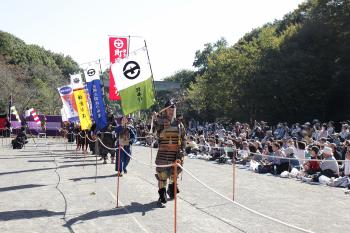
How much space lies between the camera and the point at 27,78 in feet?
190

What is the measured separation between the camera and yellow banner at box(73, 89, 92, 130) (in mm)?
17297

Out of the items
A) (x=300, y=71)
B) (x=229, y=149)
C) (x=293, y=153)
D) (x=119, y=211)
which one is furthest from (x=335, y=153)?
(x=300, y=71)

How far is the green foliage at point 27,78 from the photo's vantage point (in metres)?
50.6

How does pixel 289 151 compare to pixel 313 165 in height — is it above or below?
above

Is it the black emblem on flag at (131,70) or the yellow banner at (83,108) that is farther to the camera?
the yellow banner at (83,108)

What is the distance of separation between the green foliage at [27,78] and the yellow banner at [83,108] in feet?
114

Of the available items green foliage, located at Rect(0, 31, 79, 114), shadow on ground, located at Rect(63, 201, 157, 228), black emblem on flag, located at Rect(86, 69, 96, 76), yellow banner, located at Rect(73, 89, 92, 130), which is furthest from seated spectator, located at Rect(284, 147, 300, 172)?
green foliage, located at Rect(0, 31, 79, 114)

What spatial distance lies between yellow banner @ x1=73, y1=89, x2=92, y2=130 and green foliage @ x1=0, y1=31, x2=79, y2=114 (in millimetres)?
34764

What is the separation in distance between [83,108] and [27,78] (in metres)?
43.8

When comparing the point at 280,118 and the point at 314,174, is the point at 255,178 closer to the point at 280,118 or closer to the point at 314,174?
the point at 314,174

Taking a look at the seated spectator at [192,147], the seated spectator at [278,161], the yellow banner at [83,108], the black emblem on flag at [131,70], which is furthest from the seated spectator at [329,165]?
the seated spectator at [192,147]

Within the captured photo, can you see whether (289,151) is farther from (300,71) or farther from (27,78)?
(27,78)

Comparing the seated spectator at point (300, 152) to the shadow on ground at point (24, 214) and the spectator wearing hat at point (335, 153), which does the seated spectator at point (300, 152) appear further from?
the shadow on ground at point (24, 214)

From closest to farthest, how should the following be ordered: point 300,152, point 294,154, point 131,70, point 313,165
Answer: point 131,70 → point 313,165 → point 300,152 → point 294,154
